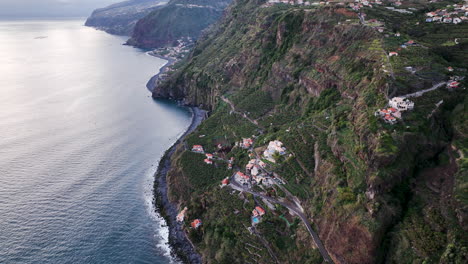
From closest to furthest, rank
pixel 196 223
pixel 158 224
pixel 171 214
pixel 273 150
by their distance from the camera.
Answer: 1. pixel 196 223
2. pixel 158 224
3. pixel 273 150
4. pixel 171 214

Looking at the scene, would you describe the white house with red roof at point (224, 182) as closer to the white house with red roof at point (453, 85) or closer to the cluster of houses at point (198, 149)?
the cluster of houses at point (198, 149)

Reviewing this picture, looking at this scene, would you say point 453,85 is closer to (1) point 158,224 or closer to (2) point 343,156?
(2) point 343,156

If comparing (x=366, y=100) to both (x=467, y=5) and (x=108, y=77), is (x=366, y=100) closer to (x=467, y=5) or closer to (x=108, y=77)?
(x=467, y=5)

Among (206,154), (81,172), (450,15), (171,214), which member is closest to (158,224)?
(171,214)

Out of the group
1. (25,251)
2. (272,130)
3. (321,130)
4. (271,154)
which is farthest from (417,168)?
(25,251)

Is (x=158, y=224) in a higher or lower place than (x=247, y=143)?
lower

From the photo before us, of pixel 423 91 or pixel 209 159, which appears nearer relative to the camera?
pixel 423 91

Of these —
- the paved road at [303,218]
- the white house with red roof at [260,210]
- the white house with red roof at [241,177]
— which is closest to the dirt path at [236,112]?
the white house with red roof at [241,177]
